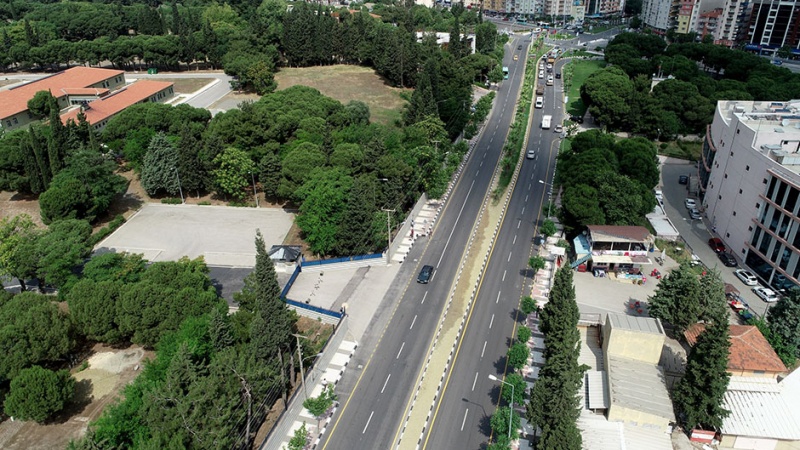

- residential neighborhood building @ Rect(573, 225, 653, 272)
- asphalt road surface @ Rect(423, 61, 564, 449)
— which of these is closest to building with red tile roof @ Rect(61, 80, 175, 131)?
asphalt road surface @ Rect(423, 61, 564, 449)

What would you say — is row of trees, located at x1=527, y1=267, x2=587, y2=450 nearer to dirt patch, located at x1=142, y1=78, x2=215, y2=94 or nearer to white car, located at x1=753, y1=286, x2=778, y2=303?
white car, located at x1=753, y1=286, x2=778, y2=303

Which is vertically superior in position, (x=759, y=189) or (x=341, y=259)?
(x=759, y=189)

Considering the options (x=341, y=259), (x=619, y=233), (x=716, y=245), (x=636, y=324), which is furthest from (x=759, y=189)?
(x=341, y=259)

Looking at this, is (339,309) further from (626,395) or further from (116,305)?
(626,395)

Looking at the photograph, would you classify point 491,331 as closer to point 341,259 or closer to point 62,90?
point 341,259

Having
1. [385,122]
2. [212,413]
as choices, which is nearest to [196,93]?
[385,122]

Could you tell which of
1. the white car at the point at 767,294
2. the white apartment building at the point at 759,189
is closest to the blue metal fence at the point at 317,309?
the white car at the point at 767,294
